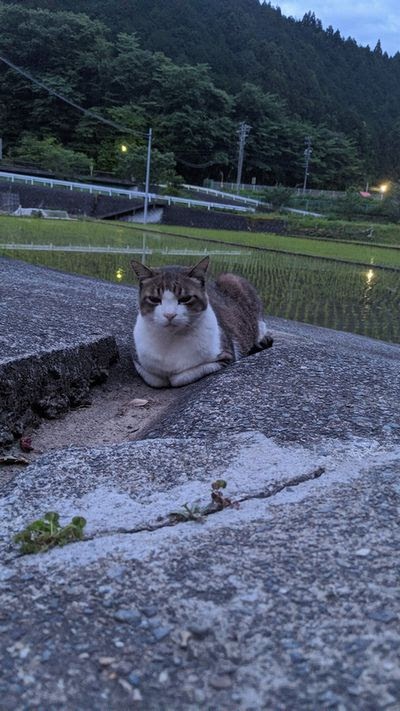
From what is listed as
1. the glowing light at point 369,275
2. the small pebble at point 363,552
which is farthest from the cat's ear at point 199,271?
the glowing light at point 369,275

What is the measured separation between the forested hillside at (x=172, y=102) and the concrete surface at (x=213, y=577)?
137 ft

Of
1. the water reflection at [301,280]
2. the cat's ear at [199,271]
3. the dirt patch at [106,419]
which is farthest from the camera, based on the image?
the water reflection at [301,280]

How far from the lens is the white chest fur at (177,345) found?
3.26 m

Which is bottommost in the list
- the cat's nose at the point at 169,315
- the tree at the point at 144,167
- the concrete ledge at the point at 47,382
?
the concrete ledge at the point at 47,382

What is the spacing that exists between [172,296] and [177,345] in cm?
28

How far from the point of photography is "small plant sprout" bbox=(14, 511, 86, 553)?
59.9 inches

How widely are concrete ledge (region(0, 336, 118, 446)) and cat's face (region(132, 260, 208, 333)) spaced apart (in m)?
0.40

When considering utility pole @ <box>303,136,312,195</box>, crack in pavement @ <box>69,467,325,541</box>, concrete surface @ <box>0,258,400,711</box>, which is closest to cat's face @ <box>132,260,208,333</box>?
concrete surface @ <box>0,258,400,711</box>

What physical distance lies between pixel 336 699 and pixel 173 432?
4.76 ft

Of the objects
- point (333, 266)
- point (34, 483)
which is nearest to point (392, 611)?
point (34, 483)

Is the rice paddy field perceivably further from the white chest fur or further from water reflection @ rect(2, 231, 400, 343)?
the white chest fur

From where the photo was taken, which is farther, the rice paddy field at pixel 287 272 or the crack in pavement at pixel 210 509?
the rice paddy field at pixel 287 272

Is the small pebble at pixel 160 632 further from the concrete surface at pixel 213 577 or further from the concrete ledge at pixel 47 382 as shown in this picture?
the concrete ledge at pixel 47 382

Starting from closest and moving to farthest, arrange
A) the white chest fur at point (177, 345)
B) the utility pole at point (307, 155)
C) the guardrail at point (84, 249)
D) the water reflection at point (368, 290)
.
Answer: the white chest fur at point (177, 345) < the water reflection at point (368, 290) < the guardrail at point (84, 249) < the utility pole at point (307, 155)
